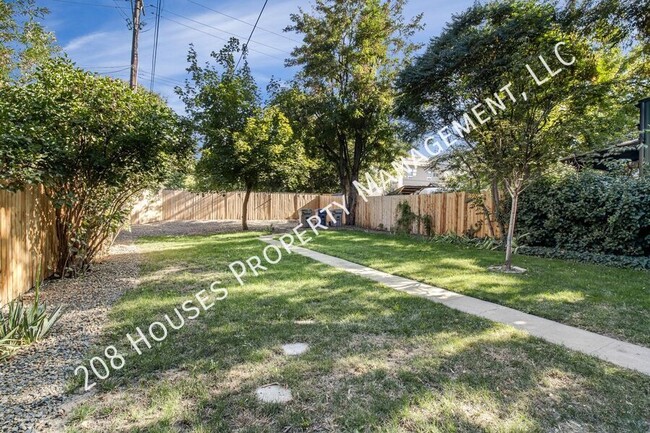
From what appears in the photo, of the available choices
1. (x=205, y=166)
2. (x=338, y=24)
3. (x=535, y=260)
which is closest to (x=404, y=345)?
(x=535, y=260)

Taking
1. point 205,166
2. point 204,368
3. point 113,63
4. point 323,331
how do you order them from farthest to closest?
point 113,63
point 205,166
point 323,331
point 204,368

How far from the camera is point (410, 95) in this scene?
9008 mm

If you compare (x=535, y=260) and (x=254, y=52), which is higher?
(x=254, y=52)

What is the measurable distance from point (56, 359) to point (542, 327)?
437 centimetres

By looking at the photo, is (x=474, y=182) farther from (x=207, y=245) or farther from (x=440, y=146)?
(x=207, y=245)

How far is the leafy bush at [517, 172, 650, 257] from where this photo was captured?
255 inches

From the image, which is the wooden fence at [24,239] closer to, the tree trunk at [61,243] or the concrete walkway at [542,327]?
the tree trunk at [61,243]

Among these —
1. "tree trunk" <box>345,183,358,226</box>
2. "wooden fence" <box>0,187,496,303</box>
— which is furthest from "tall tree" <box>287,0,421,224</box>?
"wooden fence" <box>0,187,496,303</box>

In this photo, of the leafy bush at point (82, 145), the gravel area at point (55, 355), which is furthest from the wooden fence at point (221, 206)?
the gravel area at point (55, 355)

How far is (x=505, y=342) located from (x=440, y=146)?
287 inches

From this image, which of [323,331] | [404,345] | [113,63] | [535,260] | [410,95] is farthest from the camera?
→ [113,63]

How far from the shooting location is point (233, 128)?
39.7 ft

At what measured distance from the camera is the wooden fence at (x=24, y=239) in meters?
3.79

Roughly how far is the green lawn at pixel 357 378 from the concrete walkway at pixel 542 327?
0.64ft
